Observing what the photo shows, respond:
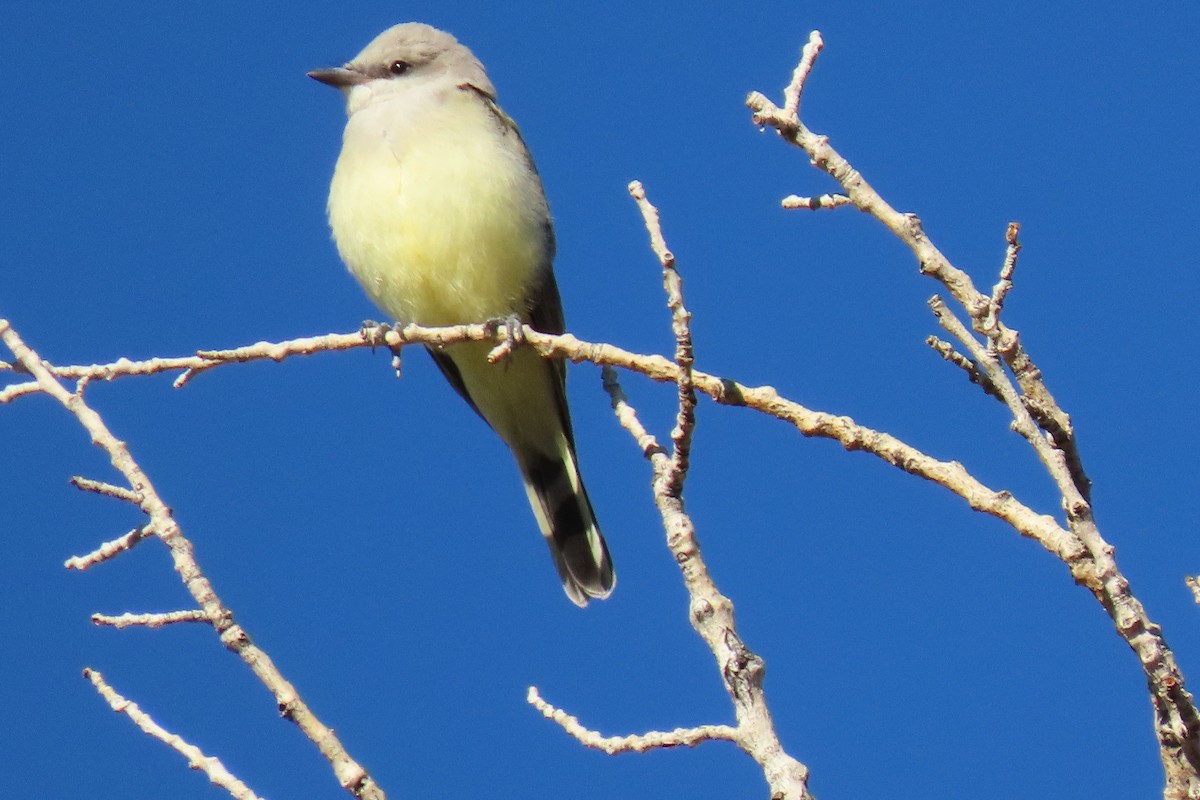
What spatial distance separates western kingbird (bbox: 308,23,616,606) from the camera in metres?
7.16

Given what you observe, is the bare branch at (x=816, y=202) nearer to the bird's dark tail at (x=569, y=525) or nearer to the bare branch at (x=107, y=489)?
the bare branch at (x=107, y=489)

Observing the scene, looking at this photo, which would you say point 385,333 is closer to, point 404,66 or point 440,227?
point 440,227

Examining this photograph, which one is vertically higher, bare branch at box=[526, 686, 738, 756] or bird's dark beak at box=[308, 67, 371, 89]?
bird's dark beak at box=[308, 67, 371, 89]

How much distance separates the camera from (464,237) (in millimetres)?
7113

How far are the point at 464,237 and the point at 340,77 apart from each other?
1880mm

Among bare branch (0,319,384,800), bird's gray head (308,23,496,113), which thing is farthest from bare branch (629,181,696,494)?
bird's gray head (308,23,496,113)

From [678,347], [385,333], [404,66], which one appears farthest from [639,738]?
[404,66]

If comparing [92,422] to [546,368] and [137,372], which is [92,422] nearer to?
[137,372]

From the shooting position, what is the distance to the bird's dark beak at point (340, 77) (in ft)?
27.7

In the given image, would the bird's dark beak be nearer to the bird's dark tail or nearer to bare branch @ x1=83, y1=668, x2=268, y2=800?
the bird's dark tail

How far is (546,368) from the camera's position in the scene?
8.12 meters

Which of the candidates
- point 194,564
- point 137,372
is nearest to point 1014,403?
point 194,564

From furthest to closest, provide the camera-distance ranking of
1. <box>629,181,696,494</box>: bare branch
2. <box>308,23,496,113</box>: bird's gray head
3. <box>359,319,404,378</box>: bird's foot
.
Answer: <box>308,23,496,113</box>: bird's gray head
<box>359,319,404,378</box>: bird's foot
<box>629,181,696,494</box>: bare branch

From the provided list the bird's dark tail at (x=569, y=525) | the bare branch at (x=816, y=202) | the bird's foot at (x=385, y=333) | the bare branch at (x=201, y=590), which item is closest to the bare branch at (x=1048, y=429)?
the bare branch at (x=816, y=202)
